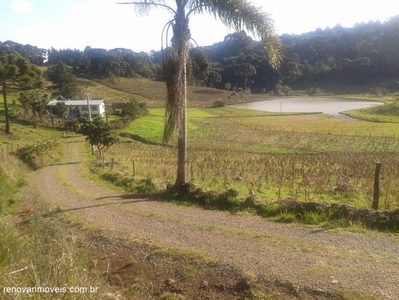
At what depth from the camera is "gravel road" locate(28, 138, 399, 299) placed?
583cm

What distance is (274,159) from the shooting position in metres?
23.9

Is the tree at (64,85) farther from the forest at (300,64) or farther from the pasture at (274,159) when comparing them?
the forest at (300,64)

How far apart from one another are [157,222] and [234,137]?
32.4 metres

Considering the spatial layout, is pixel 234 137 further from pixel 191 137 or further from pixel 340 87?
pixel 340 87

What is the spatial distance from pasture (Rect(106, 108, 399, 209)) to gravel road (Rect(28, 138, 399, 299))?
2052 mm

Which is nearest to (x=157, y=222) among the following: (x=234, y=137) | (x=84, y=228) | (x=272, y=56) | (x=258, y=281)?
(x=84, y=228)

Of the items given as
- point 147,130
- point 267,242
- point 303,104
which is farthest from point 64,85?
point 267,242

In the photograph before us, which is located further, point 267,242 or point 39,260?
point 267,242

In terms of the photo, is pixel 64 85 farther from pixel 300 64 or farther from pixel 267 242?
pixel 267 242

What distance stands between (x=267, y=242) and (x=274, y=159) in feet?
55.2

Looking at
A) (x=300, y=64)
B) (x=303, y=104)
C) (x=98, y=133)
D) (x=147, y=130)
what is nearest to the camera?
(x=98, y=133)

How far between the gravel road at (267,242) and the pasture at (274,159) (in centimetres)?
205

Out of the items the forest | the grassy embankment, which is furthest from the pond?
the grassy embankment

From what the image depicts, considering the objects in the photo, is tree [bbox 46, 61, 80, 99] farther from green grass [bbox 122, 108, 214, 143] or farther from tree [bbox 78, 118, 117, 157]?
tree [bbox 78, 118, 117, 157]
